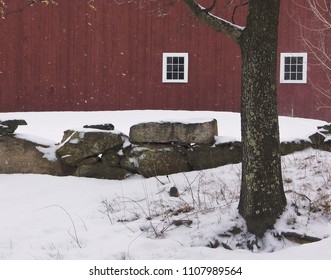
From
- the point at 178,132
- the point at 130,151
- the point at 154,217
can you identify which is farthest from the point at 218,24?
the point at 130,151

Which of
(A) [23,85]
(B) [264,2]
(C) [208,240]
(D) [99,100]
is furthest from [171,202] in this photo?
(A) [23,85]

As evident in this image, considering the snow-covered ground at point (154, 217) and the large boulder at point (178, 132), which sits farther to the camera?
the large boulder at point (178, 132)

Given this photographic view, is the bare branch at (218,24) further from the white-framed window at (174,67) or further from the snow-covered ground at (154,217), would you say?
the white-framed window at (174,67)

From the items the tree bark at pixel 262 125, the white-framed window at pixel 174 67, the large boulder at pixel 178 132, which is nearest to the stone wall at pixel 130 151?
the large boulder at pixel 178 132

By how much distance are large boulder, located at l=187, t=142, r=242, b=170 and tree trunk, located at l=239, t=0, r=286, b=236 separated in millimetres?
2751

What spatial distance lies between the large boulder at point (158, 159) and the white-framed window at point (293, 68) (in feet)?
33.4

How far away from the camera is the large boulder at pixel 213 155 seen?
24.2 feet

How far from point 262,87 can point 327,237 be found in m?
1.62

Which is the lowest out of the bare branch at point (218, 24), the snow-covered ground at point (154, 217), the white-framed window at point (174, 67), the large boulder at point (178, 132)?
the snow-covered ground at point (154, 217)

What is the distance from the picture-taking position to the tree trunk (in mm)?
4551

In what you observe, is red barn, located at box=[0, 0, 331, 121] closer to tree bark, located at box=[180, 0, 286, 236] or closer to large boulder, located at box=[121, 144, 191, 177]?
large boulder, located at box=[121, 144, 191, 177]

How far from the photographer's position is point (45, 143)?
762 cm

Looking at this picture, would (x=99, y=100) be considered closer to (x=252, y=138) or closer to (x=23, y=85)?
(x=23, y=85)

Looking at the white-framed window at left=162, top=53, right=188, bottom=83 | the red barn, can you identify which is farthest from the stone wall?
the white-framed window at left=162, top=53, right=188, bottom=83
